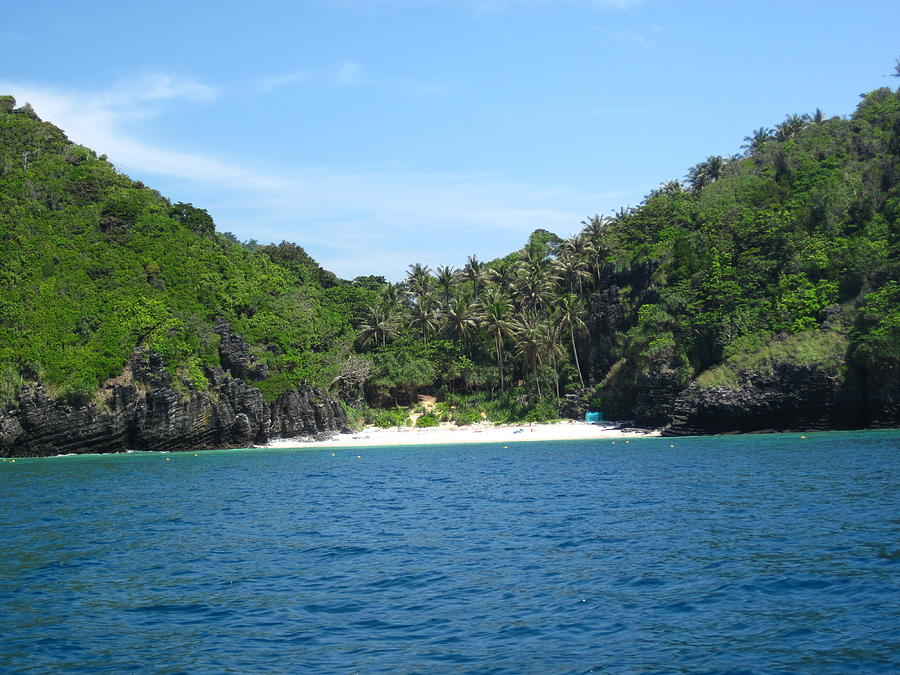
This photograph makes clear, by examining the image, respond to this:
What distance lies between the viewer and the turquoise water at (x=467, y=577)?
9.85 metres

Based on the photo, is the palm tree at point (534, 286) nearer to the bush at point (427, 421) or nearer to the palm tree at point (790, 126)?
the bush at point (427, 421)

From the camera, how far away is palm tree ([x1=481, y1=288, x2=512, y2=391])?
76.8 meters

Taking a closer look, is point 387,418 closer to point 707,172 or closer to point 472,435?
point 472,435

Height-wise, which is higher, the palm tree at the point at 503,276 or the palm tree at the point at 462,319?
the palm tree at the point at 503,276

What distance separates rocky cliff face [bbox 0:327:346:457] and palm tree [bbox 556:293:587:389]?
27.6 metres

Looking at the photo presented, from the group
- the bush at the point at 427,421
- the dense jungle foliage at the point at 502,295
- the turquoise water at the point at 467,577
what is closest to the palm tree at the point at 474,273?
the dense jungle foliage at the point at 502,295

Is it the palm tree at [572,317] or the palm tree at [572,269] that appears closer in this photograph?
the palm tree at [572,317]

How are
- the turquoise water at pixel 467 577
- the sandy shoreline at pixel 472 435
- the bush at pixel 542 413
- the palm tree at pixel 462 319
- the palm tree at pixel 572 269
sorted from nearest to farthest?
the turquoise water at pixel 467 577, the sandy shoreline at pixel 472 435, the bush at pixel 542 413, the palm tree at pixel 462 319, the palm tree at pixel 572 269

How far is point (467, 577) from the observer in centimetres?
1406

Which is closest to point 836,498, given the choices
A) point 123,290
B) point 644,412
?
point 644,412

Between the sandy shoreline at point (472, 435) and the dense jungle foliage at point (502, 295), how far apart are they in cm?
365

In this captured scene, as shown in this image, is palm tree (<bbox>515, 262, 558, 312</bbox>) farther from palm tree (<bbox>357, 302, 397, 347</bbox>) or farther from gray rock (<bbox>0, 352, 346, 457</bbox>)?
gray rock (<bbox>0, 352, 346, 457</bbox>)

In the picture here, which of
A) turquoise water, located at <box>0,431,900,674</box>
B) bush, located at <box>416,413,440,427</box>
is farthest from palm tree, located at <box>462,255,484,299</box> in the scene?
turquoise water, located at <box>0,431,900,674</box>

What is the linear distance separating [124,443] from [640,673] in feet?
184
